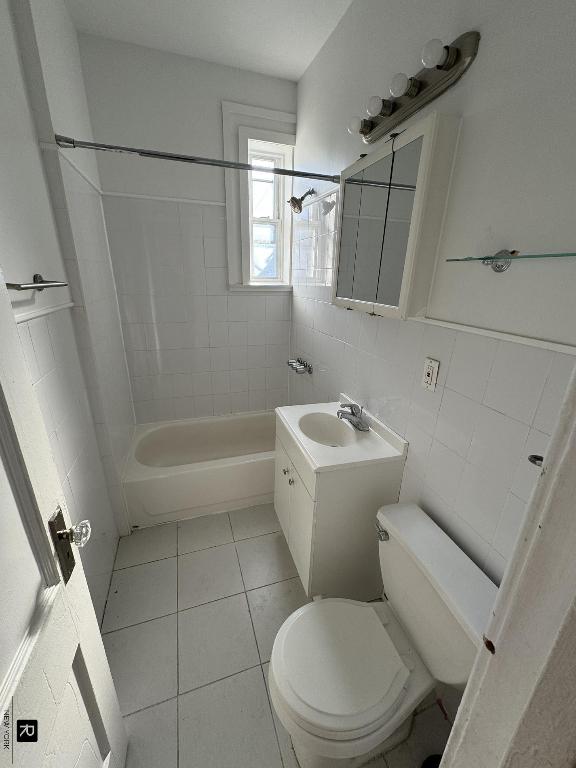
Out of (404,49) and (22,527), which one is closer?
(22,527)

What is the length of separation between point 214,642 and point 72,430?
1072 mm

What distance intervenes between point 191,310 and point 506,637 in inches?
88.0

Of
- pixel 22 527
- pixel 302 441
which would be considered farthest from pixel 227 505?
pixel 22 527

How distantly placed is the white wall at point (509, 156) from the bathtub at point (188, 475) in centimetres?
147

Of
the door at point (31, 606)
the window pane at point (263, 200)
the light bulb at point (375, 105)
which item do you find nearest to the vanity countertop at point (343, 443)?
the door at point (31, 606)

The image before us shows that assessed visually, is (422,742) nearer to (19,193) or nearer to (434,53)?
(434,53)

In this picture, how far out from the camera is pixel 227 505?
2.02 metres

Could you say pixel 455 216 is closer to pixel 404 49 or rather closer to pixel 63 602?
pixel 404 49

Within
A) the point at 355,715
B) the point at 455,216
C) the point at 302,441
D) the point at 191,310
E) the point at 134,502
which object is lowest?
the point at 134,502

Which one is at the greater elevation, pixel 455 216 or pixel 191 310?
pixel 455 216

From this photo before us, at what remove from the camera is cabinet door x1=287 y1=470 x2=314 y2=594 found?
1301 millimetres

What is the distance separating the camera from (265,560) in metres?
1.68

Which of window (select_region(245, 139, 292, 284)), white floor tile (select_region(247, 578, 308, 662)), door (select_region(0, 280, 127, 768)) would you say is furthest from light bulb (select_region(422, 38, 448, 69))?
white floor tile (select_region(247, 578, 308, 662))

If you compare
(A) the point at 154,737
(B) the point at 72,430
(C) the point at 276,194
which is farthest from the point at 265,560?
(C) the point at 276,194
